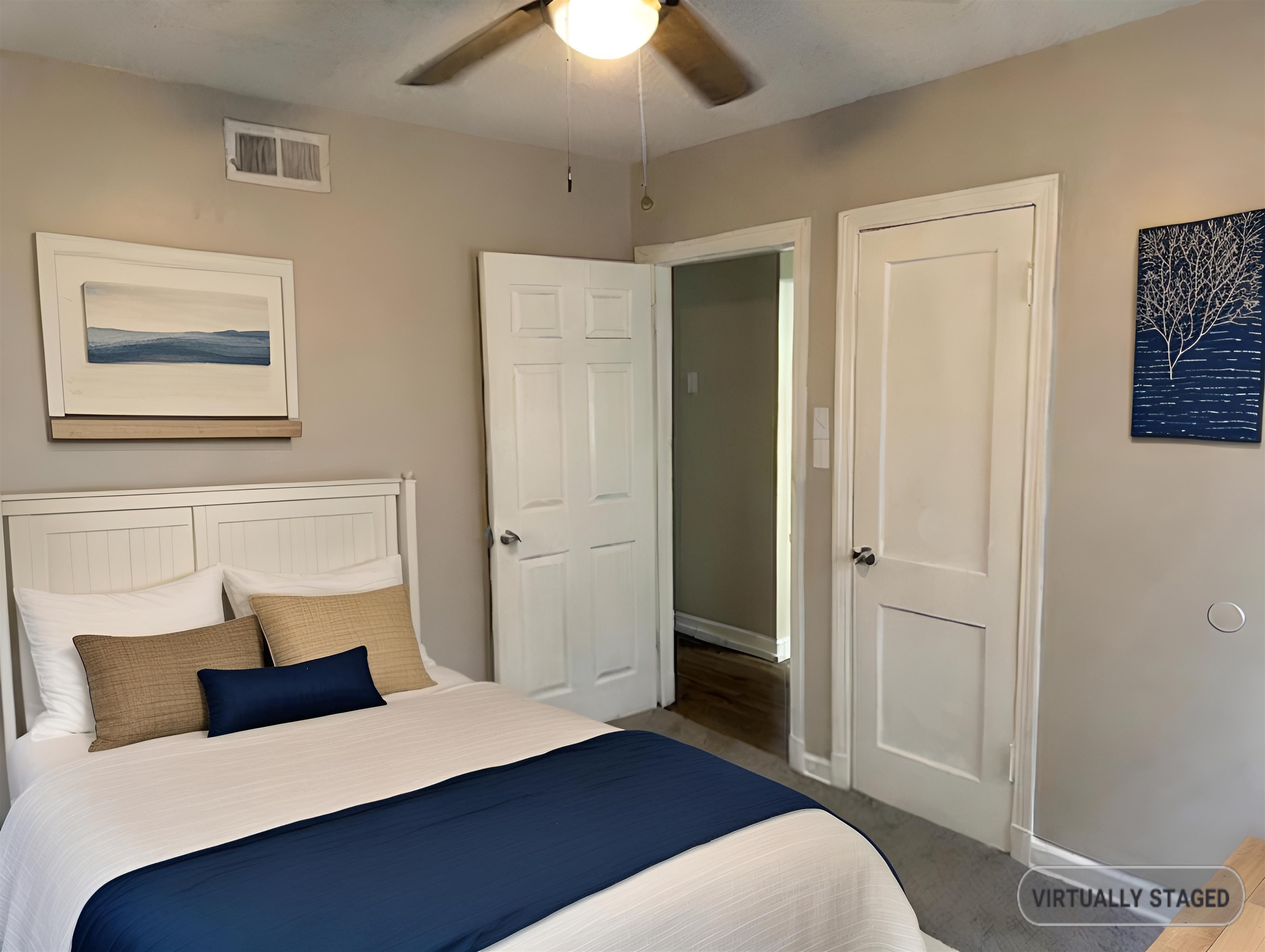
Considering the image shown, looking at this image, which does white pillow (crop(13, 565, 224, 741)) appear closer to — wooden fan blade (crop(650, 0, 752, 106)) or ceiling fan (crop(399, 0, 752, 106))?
ceiling fan (crop(399, 0, 752, 106))

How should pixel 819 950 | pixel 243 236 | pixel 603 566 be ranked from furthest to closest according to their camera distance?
pixel 603 566, pixel 243 236, pixel 819 950

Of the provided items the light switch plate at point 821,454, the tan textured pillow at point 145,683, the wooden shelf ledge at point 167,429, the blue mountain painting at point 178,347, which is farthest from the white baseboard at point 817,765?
the blue mountain painting at point 178,347

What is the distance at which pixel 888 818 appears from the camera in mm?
2980

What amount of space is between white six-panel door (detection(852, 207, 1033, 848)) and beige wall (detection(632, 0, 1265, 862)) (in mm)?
138

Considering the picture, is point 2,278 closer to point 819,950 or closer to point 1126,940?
point 819,950

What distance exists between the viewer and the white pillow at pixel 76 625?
238 cm

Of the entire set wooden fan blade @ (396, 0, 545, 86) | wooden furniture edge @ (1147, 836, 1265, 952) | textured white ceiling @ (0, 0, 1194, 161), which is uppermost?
textured white ceiling @ (0, 0, 1194, 161)

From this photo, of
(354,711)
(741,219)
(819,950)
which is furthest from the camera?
(741,219)

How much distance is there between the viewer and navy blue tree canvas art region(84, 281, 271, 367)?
8.68 feet

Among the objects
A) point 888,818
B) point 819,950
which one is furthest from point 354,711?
point 888,818

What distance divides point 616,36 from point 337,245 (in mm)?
1706

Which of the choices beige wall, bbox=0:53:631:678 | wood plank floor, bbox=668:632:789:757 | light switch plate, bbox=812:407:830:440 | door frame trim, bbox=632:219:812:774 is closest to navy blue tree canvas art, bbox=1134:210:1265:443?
light switch plate, bbox=812:407:830:440

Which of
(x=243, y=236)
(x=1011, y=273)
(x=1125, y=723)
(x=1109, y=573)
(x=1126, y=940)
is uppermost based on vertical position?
(x=243, y=236)

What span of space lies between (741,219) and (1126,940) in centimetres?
272
